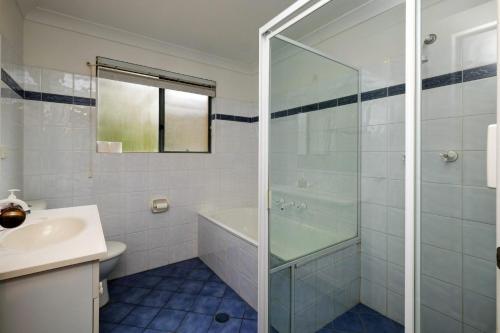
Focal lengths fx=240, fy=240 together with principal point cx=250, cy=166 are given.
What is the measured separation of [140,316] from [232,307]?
0.70m

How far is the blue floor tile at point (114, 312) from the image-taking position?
5.83 ft

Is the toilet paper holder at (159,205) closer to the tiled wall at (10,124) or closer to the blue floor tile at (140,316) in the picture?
the blue floor tile at (140,316)

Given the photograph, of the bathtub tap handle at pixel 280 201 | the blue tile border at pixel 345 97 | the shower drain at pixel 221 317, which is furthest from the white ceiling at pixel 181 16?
the shower drain at pixel 221 317

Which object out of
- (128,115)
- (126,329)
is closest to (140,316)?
(126,329)

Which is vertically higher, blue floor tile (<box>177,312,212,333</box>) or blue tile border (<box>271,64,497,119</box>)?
blue tile border (<box>271,64,497,119</box>)

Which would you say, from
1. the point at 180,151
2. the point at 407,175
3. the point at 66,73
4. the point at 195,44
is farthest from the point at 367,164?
the point at 66,73

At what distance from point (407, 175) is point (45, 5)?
9.08 feet

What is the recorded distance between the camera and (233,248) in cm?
215

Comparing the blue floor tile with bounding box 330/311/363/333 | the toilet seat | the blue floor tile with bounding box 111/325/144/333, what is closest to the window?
the toilet seat

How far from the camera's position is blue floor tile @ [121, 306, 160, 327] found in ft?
5.70

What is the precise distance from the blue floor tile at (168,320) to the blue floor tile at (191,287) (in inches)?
10.9

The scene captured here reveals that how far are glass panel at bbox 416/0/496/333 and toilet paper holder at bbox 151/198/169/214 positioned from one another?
2273mm

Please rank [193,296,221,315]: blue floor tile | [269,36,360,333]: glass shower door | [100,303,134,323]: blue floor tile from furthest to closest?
1. [193,296,221,315]: blue floor tile
2. [100,303,134,323]: blue floor tile
3. [269,36,360,333]: glass shower door

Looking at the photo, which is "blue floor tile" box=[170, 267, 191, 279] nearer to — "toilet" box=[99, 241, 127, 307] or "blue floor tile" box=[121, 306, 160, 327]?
"blue floor tile" box=[121, 306, 160, 327]
